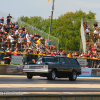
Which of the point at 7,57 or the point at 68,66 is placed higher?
the point at 7,57

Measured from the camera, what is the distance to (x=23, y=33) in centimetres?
→ 3238

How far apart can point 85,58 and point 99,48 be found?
683 centimetres

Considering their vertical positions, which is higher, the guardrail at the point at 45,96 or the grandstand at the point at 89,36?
the grandstand at the point at 89,36

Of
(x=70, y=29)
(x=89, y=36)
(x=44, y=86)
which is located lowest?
(x=44, y=86)

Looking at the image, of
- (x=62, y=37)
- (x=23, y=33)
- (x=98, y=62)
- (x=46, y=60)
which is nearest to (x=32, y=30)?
(x=23, y=33)

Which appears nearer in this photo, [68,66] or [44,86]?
[44,86]

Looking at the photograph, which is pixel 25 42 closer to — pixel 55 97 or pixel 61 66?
A: pixel 61 66

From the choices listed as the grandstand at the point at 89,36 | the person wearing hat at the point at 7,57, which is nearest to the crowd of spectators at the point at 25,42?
the grandstand at the point at 89,36

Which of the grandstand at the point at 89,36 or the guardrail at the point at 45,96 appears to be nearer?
the guardrail at the point at 45,96

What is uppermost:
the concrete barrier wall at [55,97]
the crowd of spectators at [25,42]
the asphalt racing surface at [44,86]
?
the crowd of spectators at [25,42]

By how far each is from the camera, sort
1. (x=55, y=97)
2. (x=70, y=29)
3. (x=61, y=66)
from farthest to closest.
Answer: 1. (x=70, y=29)
2. (x=61, y=66)
3. (x=55, y=97)

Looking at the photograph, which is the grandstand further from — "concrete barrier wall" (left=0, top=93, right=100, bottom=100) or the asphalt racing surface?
"concrete barrier wall" (left=0, top=93, right=100, bottom=100)

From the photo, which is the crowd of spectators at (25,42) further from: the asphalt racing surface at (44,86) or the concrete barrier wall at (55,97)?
the concrete barrier wall at (55,97)

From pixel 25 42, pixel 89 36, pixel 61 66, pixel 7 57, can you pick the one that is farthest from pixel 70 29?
pixel 61 66
